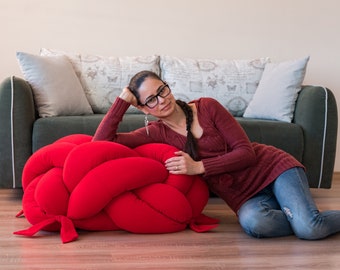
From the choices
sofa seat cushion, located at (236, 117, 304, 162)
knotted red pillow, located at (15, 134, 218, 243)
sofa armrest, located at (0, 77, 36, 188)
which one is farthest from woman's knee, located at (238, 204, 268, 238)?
sofa armrest, located at (0, 77, 36, 188)

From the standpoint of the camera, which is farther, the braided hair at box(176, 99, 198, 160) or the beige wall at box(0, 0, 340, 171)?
the beige wall at box(0, 0, 340, 171)

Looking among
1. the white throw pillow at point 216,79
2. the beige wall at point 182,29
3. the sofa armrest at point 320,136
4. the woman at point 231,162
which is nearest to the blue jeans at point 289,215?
the woman at point 231,162

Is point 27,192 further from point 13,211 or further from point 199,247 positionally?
point 199,247

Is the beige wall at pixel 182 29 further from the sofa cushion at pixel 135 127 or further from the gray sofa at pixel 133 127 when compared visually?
the sofa cushion at pixel 135 127

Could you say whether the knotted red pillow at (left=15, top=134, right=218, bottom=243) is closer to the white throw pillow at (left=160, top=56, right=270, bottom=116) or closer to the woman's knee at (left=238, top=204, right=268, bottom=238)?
the woman's knee at (left=238, top=204, right=268, bottom=238)

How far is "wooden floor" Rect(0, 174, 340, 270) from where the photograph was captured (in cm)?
169

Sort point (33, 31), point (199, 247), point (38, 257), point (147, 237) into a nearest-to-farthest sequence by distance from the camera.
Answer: point (38, 257) < point (199, 247) < point (147, 237) < point (33, 31)

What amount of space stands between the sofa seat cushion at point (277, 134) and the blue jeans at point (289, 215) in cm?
72

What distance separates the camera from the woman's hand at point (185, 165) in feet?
6.59

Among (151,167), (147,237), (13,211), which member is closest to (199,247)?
(147,237)

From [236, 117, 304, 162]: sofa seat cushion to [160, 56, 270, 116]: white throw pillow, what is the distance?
1.59 ft

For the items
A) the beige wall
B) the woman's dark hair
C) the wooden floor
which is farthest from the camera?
the beige wall

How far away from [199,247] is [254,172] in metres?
0.43

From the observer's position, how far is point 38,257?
1748 millimetres
